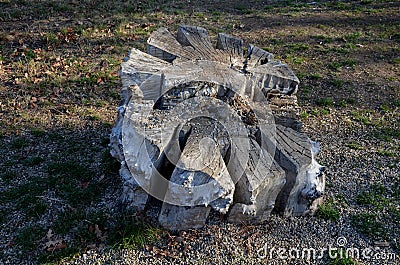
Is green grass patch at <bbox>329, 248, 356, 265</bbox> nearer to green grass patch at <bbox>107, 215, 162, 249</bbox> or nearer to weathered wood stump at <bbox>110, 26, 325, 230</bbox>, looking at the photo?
weathered wood stump at <bbox>110, 26, 325, 230</bbox>

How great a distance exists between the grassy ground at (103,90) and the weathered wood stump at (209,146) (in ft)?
1.44

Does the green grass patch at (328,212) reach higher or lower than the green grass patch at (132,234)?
lower

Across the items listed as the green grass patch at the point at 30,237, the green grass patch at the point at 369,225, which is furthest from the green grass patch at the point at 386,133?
the green grass patch at the point at 30,237

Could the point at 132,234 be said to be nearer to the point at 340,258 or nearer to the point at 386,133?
the point at 340,258

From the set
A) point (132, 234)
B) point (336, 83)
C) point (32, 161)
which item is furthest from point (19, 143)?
point (336, 83)

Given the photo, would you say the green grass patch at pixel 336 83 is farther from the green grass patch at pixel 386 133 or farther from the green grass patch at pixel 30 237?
the green grass patch at pixel 30 237

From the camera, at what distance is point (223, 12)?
9.30 metres

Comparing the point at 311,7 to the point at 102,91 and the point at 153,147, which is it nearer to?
the point at 102,91

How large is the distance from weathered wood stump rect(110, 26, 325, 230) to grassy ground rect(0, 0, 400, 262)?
44 cm

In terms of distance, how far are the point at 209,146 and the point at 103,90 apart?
3.05m

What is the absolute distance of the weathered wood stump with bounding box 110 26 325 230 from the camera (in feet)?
10.9

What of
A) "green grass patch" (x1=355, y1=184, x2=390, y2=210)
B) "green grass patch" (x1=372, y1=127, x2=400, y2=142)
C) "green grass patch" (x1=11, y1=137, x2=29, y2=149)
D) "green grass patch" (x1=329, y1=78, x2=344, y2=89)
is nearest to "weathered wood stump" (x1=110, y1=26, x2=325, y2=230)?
"green grass patch" (x1=355, y1=184, x2=390, y2=210)

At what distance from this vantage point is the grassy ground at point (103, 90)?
147 inches

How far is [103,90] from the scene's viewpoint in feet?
19.6
